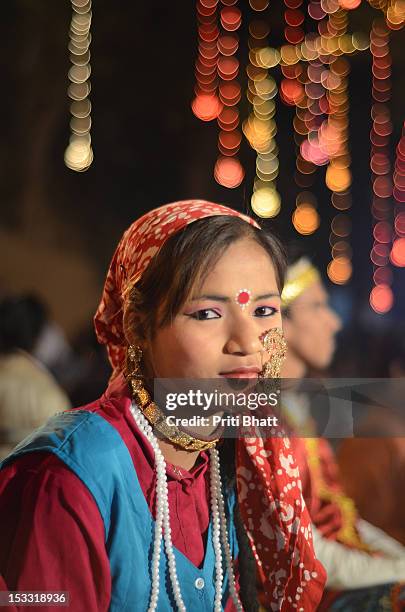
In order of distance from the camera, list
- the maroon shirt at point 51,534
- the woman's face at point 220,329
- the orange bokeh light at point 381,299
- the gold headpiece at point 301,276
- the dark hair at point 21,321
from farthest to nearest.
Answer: the orange bokeh light at point 381,299, the dark hair at point 21,321, the gold headpiece at point 301,276, the woman's face at point 220,329, the maroon shirt at point 51,534

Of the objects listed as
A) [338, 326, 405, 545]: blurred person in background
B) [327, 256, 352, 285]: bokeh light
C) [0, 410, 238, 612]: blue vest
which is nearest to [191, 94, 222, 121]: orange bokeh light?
[327, 256, 352, 285]: bokeh light

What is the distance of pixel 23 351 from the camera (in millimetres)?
Answer: 1815

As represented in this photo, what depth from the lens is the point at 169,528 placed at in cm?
103

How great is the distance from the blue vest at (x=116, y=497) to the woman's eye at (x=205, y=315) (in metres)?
0.19

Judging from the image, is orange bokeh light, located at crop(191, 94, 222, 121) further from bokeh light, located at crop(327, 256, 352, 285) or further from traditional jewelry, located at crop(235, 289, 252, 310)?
traditional jewelry, located at crop(235, 289, 252, 310)

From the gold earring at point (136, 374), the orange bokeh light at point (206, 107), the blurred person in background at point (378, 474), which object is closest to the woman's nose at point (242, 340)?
the gold earring at point (136, 374)

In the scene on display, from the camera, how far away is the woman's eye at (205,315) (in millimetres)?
1032

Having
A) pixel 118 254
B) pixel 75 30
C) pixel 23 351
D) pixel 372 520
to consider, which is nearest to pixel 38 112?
pixel 75 30

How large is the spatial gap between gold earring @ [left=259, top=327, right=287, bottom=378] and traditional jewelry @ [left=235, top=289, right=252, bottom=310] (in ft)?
0.18

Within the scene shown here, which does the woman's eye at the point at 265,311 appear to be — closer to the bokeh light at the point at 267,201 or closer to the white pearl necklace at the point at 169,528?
the white pearl necklace at the point at 169,528

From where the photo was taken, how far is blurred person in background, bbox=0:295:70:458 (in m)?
1.67

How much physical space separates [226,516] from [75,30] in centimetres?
137

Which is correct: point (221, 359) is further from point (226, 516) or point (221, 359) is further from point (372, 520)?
point (372, 520)

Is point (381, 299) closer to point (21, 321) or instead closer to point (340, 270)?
point (340, 270)
